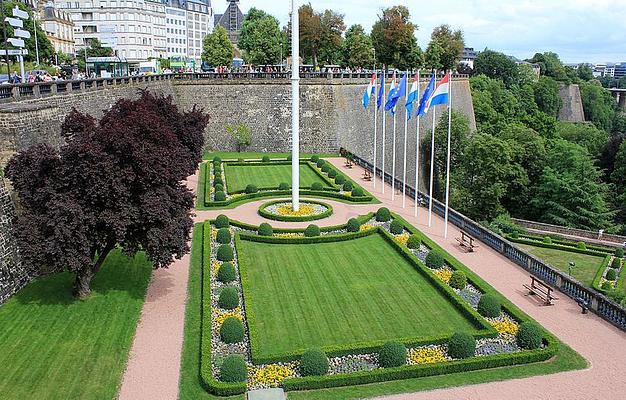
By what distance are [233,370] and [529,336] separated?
8322 mm

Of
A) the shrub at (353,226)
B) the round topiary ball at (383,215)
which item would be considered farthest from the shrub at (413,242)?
the round topiary ball at (383,215)

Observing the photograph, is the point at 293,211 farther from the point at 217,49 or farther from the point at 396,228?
the point at 217,49

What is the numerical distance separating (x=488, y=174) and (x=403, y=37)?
116 feet

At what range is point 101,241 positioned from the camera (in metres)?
18.0

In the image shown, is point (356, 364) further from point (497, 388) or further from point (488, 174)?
point (488, 174)

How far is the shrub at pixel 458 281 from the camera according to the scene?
20.2 meters

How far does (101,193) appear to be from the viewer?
55.5 ft

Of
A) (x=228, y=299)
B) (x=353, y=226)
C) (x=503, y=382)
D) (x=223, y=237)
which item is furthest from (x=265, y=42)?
(x=503, y=382)

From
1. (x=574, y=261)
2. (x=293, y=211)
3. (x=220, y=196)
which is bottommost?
(x=574, y=261)

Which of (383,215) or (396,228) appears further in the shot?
(383,215)

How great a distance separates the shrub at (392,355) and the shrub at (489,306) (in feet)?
14.2

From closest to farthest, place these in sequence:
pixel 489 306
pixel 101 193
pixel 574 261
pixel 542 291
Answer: pixel 101 193 → pixel 489 306 → pixel 542 291 → pixel 574 261

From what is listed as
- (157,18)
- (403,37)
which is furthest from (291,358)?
(157,18)

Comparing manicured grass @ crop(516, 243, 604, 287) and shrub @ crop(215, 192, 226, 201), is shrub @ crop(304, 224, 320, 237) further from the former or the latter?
manicured grass @ crop(516, 243, 604, 287)
